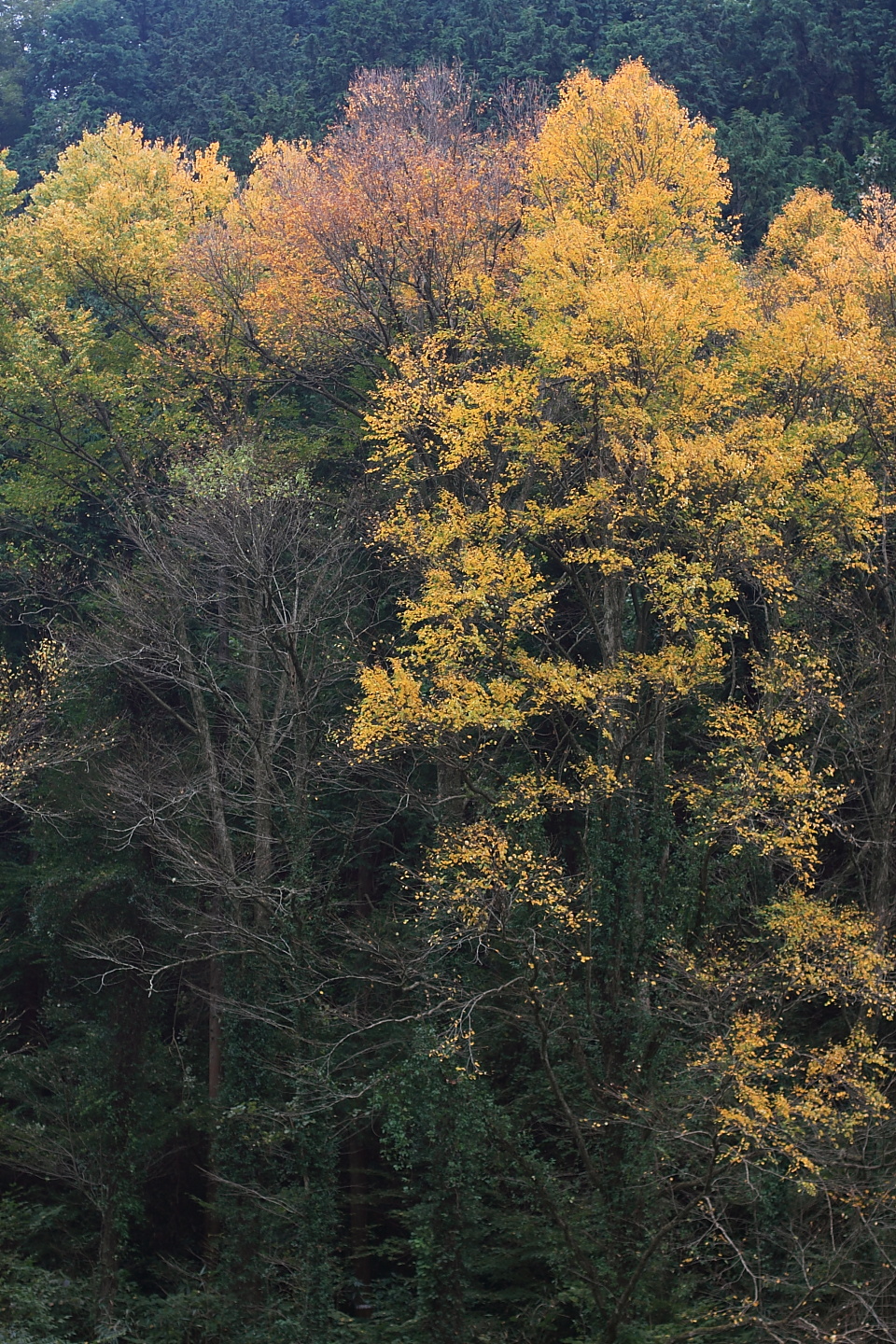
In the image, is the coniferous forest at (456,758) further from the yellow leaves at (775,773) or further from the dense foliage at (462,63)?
the dense foliage at (462,63)

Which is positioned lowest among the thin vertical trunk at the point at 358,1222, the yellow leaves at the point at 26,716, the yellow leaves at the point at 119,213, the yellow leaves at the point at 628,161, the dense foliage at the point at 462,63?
the thin vertical trunk at the point at 358,1222

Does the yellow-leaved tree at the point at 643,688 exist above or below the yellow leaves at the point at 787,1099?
above

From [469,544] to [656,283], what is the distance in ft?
14.0

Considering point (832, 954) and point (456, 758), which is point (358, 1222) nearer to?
point (456, 758)

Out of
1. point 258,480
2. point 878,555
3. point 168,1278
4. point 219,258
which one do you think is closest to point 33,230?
point 219,258

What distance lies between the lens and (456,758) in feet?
56.0

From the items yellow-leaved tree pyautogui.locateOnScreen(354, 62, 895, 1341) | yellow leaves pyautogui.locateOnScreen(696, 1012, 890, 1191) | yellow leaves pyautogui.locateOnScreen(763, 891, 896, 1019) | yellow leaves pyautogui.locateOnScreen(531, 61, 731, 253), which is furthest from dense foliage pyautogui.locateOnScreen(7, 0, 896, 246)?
yellow leaves pyautogui.locateOnScreen(696, 1012, 890, 1191)

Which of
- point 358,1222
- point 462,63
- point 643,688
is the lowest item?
point 358,1222

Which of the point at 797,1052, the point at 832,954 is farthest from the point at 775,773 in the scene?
the point at 797,1052

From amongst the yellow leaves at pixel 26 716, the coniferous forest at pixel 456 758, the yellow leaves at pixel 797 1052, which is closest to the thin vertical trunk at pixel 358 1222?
the coniferous forest at pixel 456 758

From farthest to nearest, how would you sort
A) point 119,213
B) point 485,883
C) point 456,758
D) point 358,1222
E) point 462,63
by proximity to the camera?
point 462,63, point 119,213, point 358,1222, point 456,758, point 485,883

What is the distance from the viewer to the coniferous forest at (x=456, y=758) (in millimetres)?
16016

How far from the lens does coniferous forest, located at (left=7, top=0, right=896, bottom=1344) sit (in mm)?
16016

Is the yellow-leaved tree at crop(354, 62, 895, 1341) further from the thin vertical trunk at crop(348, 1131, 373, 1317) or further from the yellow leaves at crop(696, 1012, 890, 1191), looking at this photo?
the thin vertical trunk at crop(348, 1131, 373, 1317)
